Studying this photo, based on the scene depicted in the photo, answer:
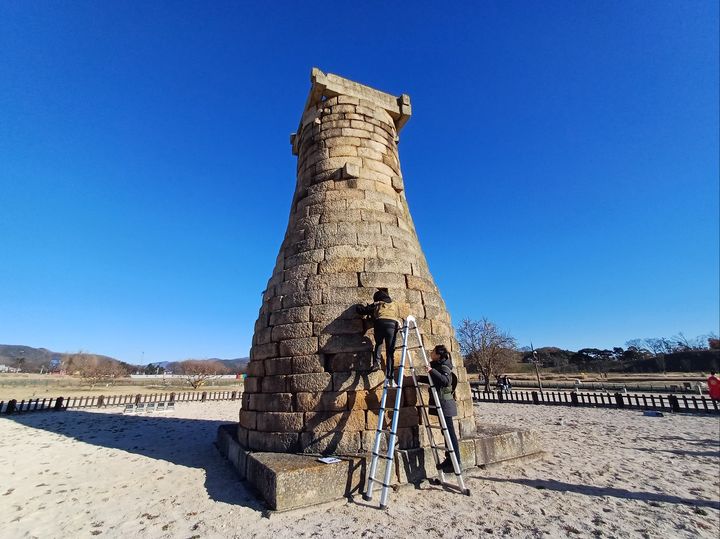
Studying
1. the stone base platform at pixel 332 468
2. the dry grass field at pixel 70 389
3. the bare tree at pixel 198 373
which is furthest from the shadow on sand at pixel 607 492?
the bare tree at pixel 198 373

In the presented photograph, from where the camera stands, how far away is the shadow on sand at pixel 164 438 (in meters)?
5.61

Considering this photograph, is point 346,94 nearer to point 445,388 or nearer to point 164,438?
point 445,388

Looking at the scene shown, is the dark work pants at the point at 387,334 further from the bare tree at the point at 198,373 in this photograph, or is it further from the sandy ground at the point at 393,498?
the bare tree at the point at 198,373

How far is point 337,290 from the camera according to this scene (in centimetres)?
637

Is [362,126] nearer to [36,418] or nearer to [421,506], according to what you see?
[421,506]

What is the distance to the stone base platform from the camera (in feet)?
14.9

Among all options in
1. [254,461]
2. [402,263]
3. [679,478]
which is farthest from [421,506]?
[679,478]

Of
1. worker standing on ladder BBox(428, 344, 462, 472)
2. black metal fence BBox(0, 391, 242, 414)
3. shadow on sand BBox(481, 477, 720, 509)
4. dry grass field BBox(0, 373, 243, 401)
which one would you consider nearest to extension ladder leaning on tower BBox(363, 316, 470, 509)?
worker standing on ladder BBox(428, 344, 462, 472)

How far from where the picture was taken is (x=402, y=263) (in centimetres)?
705

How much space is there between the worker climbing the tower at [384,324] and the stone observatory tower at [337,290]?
25cm

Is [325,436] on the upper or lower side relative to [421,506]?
upper

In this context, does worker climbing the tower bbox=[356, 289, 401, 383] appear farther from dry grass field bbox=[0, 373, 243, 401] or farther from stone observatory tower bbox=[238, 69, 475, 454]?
dry grass field bbox=[0, 373, 243, 401]

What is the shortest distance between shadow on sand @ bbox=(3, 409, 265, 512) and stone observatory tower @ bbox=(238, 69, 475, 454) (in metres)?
0.79

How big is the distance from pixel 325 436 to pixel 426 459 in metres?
1.67
